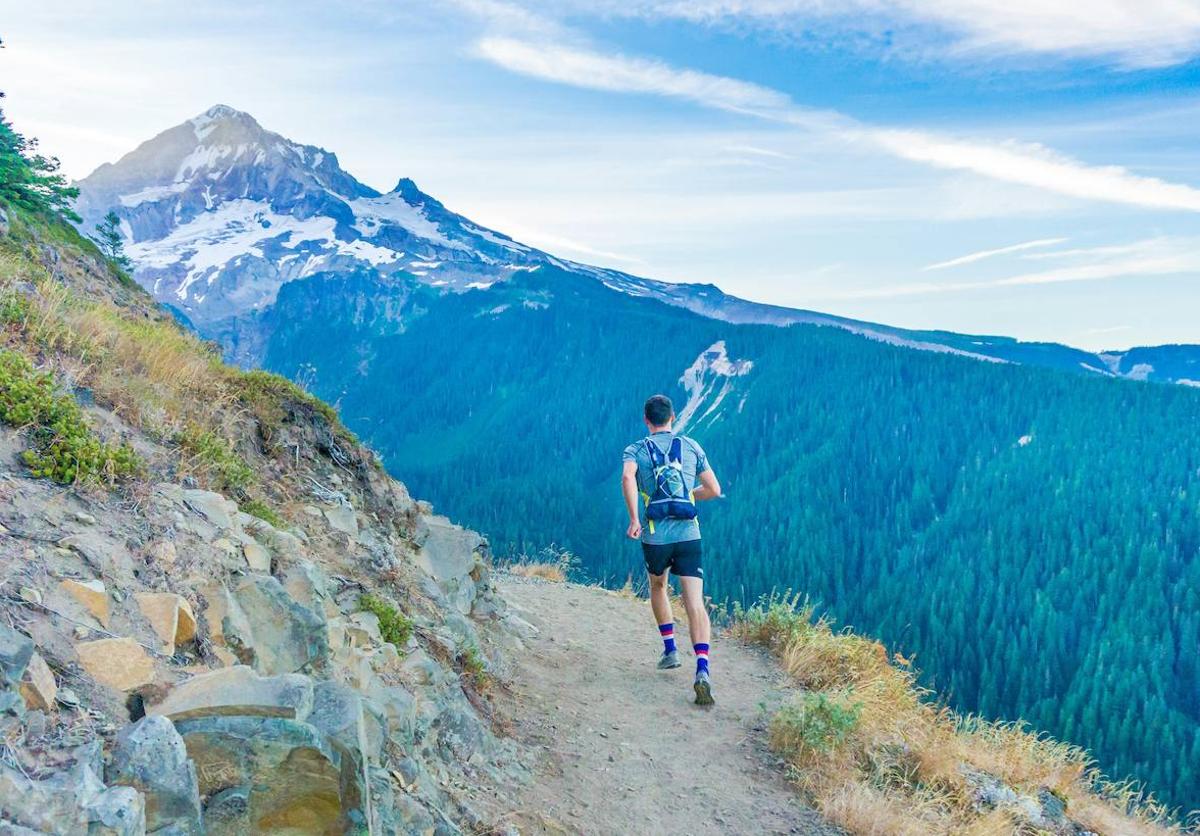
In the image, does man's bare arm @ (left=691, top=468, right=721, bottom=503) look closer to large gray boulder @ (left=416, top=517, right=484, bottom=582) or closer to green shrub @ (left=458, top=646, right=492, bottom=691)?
green shrub @ (left=458, top=646, right=492, bottom=691)

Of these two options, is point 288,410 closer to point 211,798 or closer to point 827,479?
point 211,798

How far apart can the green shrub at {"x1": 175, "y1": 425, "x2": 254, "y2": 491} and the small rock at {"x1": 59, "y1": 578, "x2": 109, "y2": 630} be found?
95.8 inches

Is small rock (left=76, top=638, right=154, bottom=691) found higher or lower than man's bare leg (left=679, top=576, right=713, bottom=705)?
higher

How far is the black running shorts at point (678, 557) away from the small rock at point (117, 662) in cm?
523

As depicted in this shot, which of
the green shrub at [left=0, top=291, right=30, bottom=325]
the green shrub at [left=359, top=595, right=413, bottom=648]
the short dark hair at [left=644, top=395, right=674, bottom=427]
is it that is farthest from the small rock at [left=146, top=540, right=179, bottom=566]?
the short dark hair at [left=644, top=395, right=674, bottom=427]

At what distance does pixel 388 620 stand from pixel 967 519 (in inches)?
5930

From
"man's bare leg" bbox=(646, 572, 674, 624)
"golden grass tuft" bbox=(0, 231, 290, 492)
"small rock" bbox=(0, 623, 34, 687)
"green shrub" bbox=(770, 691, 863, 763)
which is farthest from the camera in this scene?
"man's bare leg" bbox=(646, 572, 674, 624)

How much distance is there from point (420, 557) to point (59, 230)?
69.1ft

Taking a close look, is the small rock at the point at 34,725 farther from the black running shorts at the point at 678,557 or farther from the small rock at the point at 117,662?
the black running shorts at the point at 678,557

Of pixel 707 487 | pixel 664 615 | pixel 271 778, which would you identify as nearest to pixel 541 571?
pixel 664 615

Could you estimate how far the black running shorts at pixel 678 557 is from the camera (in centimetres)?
856

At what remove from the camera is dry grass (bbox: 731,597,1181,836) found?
23.3 feet

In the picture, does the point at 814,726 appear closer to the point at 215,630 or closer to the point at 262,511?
the point at 215,630

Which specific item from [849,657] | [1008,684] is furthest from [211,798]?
[1008,684]
